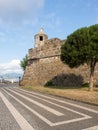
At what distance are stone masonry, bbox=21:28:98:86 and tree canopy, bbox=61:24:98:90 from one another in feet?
30.3

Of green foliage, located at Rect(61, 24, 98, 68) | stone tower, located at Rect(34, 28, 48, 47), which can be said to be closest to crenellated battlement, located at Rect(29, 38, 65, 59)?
stone tower, located at Rect(34, 28, 48, 47)

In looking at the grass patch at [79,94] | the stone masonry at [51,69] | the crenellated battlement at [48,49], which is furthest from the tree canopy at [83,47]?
the crenellated battlement at [48,49]

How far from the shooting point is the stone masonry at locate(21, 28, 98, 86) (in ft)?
121

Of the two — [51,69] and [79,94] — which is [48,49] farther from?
[79,94]

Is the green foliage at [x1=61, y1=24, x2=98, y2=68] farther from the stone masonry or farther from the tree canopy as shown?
the stone masonry

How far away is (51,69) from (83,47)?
19.0 m

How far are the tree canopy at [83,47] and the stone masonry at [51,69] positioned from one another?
30.3ft

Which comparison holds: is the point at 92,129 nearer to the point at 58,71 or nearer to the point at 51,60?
Result: the point at 58,71

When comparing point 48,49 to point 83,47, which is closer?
point 83,47

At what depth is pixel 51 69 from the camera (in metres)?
42.7

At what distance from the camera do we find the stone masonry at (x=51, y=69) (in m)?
36.8

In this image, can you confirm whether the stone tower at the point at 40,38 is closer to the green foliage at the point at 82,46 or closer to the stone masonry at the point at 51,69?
the stone masonry at the point at 51,69

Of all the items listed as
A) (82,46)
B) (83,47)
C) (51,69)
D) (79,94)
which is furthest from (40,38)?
(79,94)

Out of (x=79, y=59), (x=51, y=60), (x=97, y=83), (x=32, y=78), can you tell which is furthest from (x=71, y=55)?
(x=32, y=78)
